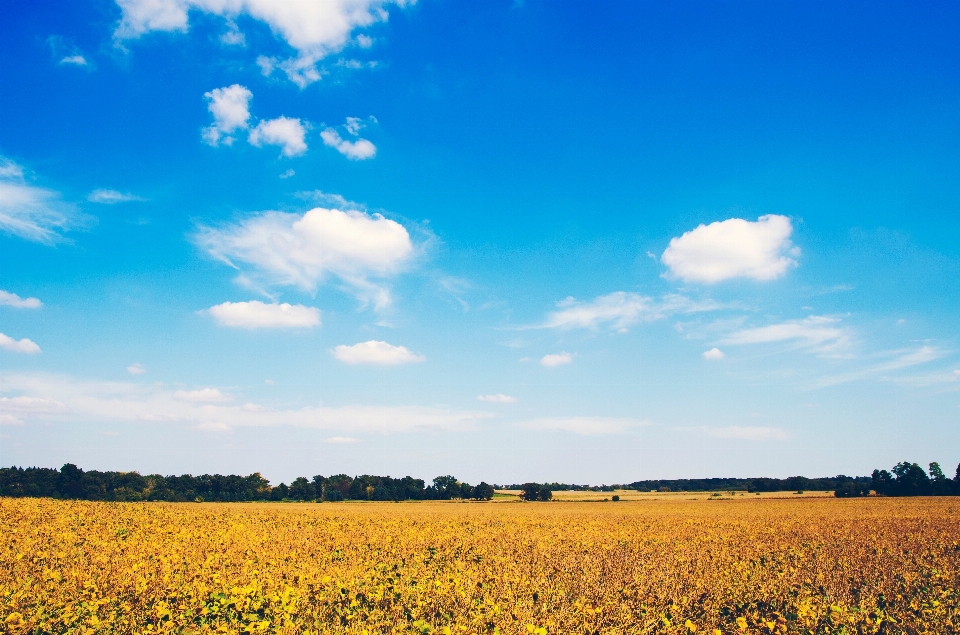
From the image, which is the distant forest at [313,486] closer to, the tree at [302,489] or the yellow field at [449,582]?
the tree at [302,489]

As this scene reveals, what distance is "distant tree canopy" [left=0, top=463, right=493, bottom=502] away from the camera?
72.7 meters

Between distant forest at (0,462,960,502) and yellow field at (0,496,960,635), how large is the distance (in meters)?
58.3

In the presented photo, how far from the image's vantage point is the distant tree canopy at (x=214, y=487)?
72.7 m

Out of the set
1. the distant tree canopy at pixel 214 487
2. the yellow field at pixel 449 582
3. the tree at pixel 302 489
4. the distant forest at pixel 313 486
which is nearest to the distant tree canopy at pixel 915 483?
the distant forest at pixel 313 486

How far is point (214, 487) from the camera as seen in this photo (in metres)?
100

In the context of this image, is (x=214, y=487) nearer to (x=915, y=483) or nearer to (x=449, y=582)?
(x=449, y=582)

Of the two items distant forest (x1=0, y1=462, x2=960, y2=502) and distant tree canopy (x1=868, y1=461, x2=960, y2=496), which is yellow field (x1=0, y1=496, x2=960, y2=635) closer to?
distant forest (x1=0, y1=462, x2=960, y2=502)

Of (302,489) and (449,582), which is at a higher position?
(449,582)

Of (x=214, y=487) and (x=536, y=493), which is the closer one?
(x=214, y=487)

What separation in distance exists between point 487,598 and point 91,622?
259 inches

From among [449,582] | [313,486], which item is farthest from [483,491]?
[449,582]

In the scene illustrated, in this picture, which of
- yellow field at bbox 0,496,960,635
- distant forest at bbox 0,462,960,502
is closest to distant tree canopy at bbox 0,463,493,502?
distant forest at bbox 0,462,960,502

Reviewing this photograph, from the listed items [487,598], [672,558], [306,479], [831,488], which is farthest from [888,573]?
[831,488]

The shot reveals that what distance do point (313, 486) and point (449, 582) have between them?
11392 centimetres
